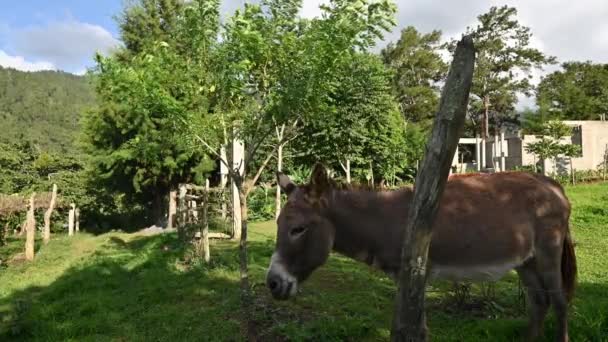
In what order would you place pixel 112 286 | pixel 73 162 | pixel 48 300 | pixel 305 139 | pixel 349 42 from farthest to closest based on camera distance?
pixel 73 162 < pixel 305 139 < pixel 112 286 < pixel 48 300 < pixel 349 42

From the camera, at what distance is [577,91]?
43.2 metres

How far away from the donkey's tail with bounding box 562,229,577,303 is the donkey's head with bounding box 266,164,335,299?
245cm

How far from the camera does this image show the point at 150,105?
555 centimetres

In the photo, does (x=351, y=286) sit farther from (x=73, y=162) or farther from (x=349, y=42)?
(x=73, y=162)

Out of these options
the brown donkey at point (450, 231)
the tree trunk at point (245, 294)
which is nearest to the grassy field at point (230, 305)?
the tree trunk at point (245, 294)

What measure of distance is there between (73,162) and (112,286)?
80.0 feet

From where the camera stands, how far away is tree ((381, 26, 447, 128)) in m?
41.6

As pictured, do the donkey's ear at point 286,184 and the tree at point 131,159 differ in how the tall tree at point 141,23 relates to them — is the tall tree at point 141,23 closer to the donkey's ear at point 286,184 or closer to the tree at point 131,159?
the tree at point 131,159

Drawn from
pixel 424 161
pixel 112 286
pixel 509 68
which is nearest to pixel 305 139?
pixel 112 286

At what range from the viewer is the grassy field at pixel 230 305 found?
505 cm

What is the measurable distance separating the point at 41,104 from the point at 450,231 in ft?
383

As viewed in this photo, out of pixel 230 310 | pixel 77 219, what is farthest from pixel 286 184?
pixel 77 219

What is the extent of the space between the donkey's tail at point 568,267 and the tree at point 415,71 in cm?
3796

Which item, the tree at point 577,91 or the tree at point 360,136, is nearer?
the tree at point 360,136
